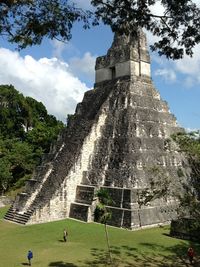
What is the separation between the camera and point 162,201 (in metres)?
21.2

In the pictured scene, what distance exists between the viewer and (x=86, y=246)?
16.1 m

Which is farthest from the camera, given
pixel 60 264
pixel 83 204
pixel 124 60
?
pixel 124 60

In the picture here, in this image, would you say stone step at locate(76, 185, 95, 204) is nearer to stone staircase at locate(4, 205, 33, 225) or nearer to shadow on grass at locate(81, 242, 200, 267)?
stone staircase at locate(4, 205, 33, 225)

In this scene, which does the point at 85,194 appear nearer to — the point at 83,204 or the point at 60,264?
the point at 83,204

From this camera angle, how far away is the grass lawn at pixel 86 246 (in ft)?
46.7

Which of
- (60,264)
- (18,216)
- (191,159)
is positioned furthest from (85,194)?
(191,159)

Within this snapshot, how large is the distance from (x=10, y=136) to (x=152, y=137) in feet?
72.8

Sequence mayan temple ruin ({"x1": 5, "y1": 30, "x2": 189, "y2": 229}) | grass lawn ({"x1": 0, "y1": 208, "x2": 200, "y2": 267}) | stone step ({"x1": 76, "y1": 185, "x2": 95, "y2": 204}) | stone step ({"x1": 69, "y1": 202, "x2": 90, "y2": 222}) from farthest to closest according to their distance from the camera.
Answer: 1. stone step ({"x1": 76, "y1": 185, "x2": 95, "y2": 204})
2. stone step ({"x1": 69, "y1": 202, "x2": 90, "y2": 222})
3. mayan temple ruin ({"x1": 5, "y1": 30, "x2": 189, "y2": 229})
4. grass lawn ({"x1": 0, "y1": 208, "x2": 200, "y2": 267})

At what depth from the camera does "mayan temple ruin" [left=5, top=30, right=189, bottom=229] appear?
20.7 metres

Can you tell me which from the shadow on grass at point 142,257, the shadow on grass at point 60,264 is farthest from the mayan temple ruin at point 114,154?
the shadow on grass at point 60,264

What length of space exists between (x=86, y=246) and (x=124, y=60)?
13818mm

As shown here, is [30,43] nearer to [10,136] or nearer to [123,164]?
[123,164]

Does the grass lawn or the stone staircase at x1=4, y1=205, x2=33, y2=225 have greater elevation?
the stone staircase at x1=4, y1=205, x2=33, y2=225

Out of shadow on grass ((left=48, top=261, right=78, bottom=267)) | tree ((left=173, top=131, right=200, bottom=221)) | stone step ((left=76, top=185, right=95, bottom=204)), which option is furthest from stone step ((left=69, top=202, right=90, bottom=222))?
tree ((left=173, top=131, right=200, bottom=221))
